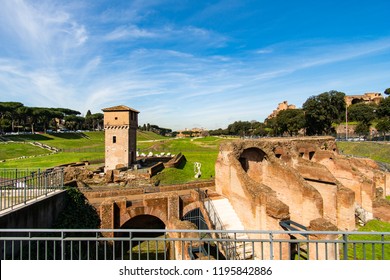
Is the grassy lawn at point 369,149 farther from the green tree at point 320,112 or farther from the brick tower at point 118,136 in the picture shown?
the brick tower at point 118,136

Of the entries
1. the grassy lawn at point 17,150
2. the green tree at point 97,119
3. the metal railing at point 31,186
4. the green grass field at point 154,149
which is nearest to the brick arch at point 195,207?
the metal railing at point 31,186

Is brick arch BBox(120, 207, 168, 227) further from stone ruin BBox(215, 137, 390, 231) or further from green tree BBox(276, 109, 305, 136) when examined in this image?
green tree BBox(276, 109, 305, 136)

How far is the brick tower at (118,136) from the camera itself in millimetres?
30891

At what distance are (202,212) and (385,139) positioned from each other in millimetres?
38082

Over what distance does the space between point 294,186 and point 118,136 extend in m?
24.0

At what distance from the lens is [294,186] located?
13859mm

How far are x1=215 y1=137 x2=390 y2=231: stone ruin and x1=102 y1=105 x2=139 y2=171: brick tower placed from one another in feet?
58.0

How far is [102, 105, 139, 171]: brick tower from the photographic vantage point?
30891 mm

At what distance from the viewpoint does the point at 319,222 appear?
9109mm

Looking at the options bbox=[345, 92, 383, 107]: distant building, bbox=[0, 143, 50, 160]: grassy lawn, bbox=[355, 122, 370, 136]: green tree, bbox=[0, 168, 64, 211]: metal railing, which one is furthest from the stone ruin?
bbox=[345, 92, 383, 107]: distant building

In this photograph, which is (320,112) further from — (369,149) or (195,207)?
(195,207)

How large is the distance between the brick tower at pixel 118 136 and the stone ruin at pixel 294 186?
1768 centimetres
